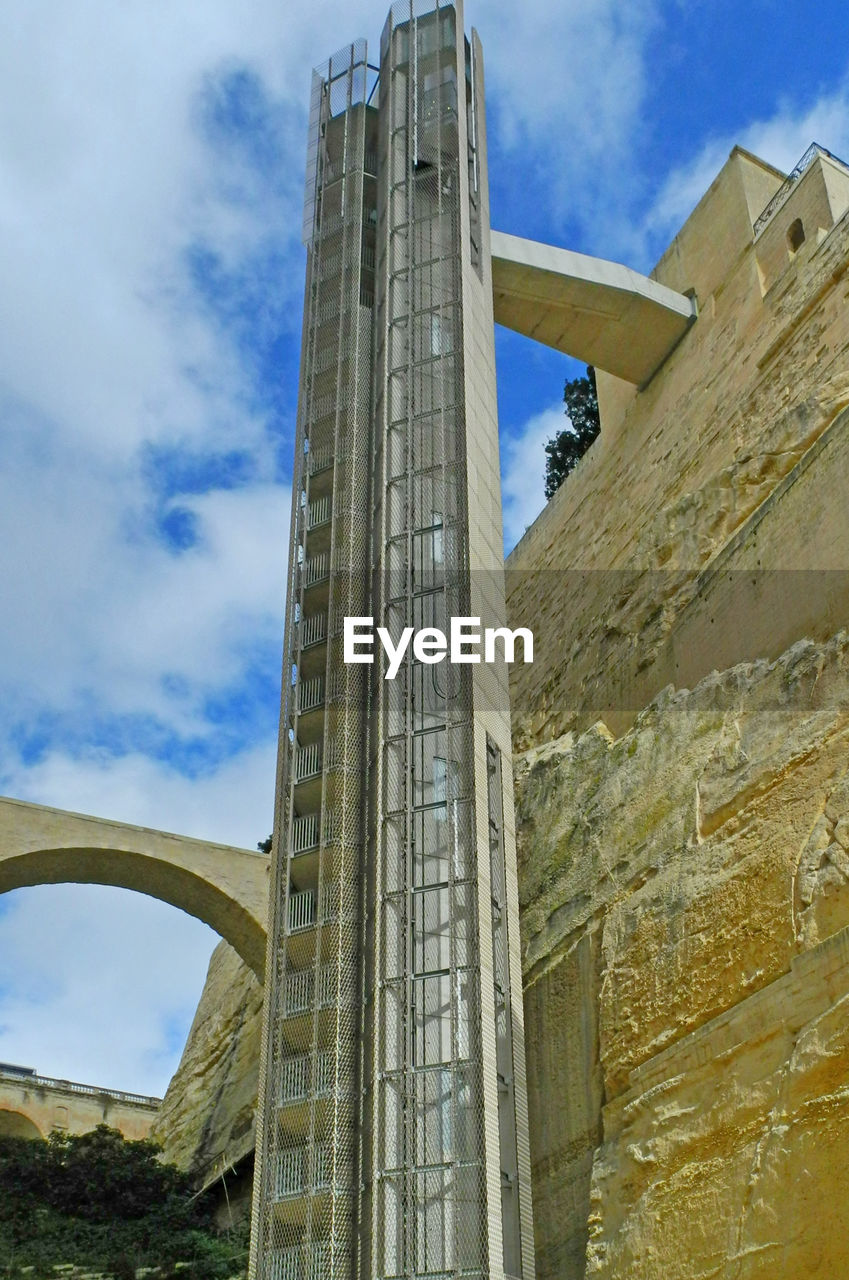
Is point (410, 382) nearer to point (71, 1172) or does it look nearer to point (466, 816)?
point (466, 816)

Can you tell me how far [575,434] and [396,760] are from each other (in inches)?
556

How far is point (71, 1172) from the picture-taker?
640 inches

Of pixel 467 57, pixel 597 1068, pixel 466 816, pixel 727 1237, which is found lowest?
pixel 727 1237

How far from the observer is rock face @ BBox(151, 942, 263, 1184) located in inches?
688

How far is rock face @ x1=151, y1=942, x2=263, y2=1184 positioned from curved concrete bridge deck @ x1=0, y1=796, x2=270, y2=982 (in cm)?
282

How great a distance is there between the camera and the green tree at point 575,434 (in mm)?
24766

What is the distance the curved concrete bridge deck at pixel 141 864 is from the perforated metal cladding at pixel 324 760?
2.63 metres

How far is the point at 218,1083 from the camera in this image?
1948 cm

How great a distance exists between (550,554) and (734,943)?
9.23m

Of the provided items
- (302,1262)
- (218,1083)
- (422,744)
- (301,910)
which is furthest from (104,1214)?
(422,744)

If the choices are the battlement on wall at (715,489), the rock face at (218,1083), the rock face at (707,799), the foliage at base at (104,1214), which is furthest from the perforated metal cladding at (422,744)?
the rock face at (218,1083)

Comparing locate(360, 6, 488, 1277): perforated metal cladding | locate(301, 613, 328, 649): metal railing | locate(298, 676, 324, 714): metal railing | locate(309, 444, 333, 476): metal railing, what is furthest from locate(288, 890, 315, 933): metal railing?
locate(309, 444, 333, 476): metal railing

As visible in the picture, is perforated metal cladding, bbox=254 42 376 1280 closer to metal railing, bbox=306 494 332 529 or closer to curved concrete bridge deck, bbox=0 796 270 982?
metal railing, bbox=306 494 332 529

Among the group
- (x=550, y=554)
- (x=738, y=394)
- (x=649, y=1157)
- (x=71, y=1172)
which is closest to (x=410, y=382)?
(x=738, y=394)
